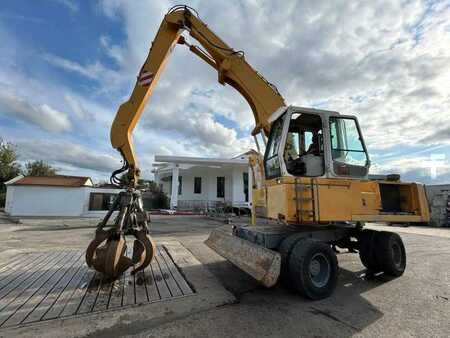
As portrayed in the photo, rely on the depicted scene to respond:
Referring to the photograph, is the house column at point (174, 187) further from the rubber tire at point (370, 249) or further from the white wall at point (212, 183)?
the rubber tire at point (370, 249)

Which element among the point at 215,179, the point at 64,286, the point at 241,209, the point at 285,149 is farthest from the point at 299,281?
the point at 215,179

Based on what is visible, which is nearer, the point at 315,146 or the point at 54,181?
the point at 315,146

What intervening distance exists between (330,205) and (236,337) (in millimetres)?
2350

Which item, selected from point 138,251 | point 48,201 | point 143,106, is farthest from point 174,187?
point 138,251

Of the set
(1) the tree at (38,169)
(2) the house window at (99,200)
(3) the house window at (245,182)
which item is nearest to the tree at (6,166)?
(1) the tree at (38,169)

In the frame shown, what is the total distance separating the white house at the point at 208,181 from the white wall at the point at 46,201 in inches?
247

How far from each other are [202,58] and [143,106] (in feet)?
7.04

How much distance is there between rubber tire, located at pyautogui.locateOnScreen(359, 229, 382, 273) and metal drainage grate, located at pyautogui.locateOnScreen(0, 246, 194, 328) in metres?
3.43

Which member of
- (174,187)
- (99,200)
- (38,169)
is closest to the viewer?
(174,187)

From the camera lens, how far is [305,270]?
352cm

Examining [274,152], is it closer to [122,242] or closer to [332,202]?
[332,202]

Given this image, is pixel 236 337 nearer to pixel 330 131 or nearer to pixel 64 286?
pixel 64 286

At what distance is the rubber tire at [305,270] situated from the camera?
11.5ft

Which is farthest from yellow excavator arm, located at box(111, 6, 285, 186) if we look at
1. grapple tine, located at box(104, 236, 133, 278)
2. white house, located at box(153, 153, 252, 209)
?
white house, located at box(153, 153, 252, 209)
